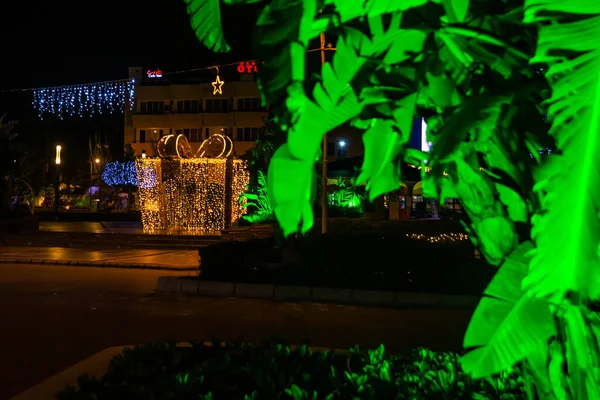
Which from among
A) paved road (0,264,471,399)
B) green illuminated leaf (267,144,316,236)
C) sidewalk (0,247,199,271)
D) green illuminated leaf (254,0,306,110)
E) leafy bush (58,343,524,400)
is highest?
green illuminated leaf (254,0,306,110)

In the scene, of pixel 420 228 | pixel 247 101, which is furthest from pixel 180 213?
pixel 247 101

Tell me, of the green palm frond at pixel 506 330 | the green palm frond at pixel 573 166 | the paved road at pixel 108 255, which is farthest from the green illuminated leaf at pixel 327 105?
the paved road at pixel 108 255

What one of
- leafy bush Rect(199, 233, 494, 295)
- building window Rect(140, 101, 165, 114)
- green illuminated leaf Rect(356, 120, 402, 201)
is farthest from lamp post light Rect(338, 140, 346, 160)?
green illuminated leaf Rect(356, 120, 402, 201)

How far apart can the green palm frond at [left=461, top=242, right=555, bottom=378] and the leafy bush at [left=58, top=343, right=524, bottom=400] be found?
1550mm

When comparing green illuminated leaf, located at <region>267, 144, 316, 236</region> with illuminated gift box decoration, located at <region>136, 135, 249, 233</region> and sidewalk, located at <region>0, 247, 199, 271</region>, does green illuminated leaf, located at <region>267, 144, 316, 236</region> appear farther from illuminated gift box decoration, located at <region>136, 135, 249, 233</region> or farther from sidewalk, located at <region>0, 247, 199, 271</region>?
illuminated gift box decoration, located at <region>136, 135, 249, 233</region>

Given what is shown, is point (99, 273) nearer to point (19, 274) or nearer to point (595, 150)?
point (19, 274)

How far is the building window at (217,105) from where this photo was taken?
221 feet

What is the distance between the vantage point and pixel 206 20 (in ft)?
8.99

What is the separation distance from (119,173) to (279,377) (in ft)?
222

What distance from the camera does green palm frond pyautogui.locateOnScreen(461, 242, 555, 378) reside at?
2.06 m

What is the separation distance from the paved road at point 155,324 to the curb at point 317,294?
39 cm

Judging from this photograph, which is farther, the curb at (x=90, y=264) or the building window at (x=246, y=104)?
the building window at (x=246, y=104)

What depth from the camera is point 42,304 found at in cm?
1170

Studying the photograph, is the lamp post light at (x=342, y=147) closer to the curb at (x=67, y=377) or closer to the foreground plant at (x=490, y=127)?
the curb at (x=67, y=377)
